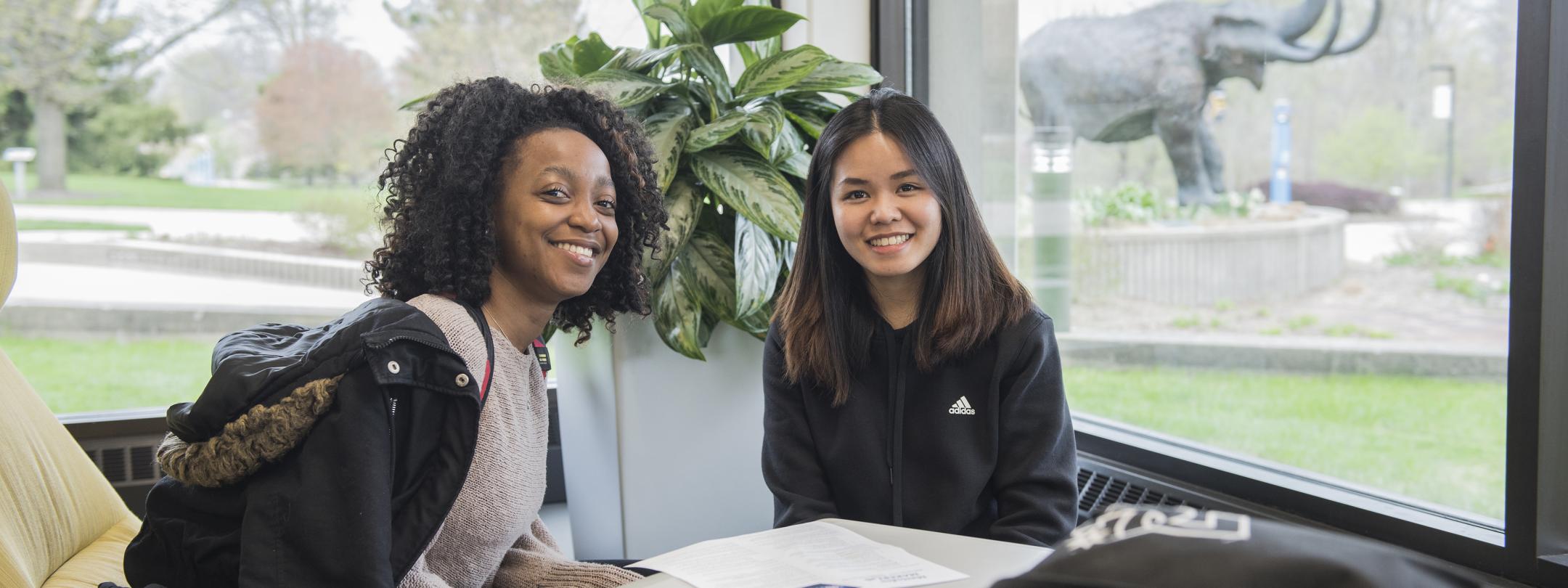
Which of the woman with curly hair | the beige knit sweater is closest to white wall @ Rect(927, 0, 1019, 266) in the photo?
the woman with curly hair

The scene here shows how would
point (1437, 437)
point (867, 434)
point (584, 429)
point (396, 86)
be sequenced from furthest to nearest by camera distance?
point (396, 86), point (584, 429), point (1437, 437), point (867, 434)

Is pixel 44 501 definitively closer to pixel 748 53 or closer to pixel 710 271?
pixel 710 271

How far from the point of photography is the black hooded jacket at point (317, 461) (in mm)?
1156

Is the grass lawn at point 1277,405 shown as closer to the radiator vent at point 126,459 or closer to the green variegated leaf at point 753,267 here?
the radiator vent at point 126,459

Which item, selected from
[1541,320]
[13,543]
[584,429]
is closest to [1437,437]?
[1541,320]

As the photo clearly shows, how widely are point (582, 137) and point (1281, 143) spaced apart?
4.99 ft

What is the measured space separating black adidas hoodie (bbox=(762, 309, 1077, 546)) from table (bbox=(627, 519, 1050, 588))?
0.38 metres

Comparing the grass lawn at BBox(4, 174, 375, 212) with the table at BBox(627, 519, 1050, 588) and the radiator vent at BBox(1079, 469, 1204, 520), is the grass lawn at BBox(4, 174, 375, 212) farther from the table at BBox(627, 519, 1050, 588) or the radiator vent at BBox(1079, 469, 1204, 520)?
the table at BBox(627, 519, 1050, 588)

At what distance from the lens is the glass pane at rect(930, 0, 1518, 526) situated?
71.8 inches

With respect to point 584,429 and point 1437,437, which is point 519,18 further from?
point 1437,437

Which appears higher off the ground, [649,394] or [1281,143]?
[1281,143]

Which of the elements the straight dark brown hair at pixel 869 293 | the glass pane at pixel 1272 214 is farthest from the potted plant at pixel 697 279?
the glass pane at pixel 1272 214

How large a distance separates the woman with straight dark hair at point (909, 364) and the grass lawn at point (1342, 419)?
72 centimetres

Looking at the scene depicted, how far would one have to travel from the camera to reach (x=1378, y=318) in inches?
83.7
